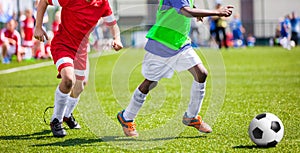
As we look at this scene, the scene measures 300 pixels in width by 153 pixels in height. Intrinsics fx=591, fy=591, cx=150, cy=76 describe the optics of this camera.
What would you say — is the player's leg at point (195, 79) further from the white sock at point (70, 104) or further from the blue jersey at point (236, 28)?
the blue jersey at point (236, 28)

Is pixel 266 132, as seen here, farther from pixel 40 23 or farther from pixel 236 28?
pixel 236 28

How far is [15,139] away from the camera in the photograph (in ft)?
18.6

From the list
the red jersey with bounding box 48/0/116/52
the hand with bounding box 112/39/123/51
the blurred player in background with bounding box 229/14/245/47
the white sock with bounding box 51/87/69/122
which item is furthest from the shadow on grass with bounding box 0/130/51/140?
the blurred player in background with bounding box 229/14/245/47

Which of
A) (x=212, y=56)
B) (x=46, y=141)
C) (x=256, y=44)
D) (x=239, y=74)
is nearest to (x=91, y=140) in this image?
(x=46, y=141)

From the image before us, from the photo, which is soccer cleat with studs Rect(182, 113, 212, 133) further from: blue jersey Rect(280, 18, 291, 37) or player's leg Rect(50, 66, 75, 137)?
blue jersey Rect(280, 18, 291, 37)

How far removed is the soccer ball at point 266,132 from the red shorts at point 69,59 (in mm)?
1816

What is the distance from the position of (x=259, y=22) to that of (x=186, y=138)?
35.5m

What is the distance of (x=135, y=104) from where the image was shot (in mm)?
5785

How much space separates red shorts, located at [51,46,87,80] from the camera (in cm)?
560

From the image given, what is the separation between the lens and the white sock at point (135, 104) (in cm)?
576

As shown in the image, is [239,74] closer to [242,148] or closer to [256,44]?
[242,148]

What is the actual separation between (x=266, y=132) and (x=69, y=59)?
1.97m

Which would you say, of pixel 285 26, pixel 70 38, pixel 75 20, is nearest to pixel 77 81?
pixel 70 38

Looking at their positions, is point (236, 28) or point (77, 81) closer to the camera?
point (77, 81)
